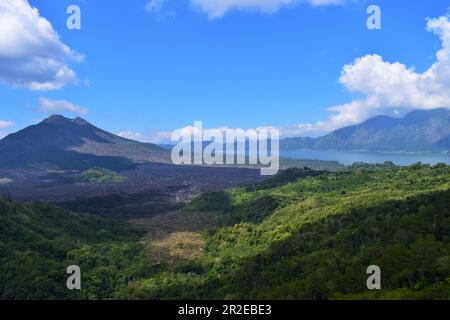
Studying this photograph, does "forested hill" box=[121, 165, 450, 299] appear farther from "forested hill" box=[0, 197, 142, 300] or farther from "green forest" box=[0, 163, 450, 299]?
"forested hill" box=[0, 197, 142, 300]

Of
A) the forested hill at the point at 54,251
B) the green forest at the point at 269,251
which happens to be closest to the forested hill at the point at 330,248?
the green forest at the point at 269,251

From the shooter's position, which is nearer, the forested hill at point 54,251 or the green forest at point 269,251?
the green forest at point 269,251

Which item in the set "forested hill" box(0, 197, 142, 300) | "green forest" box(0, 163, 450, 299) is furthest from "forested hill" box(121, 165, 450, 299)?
"forested hill" box(0, 197, 142, 300)

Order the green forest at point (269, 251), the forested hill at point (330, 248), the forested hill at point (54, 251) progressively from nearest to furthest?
1. the forested hill at point (330, 248)
2. the green forest at point (269, 251)
3. the forested hill at point (54, 251)

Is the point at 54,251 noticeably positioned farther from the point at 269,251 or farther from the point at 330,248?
the point at 330,248

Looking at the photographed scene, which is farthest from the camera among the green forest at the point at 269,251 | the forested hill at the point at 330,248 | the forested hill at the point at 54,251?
the forested hill at the point at 54,251

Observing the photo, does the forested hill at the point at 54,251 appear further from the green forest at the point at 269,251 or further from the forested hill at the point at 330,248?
the forested hill at the point at 330,248

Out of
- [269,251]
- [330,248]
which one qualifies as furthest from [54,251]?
[330,248]
